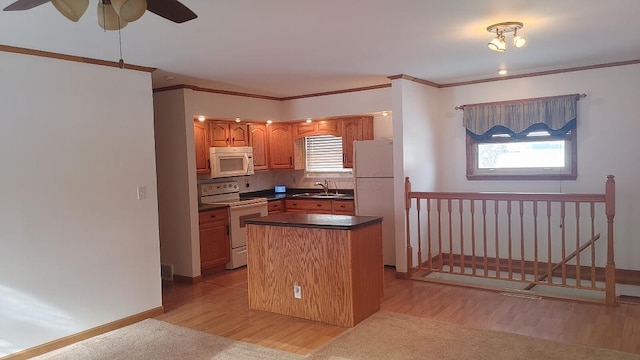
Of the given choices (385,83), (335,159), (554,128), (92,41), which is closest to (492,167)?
(554,128)

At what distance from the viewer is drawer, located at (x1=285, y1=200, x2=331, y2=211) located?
21.8 ft

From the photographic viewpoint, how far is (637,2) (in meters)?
3.02

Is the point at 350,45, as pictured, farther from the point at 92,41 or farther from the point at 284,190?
the point at 284,190

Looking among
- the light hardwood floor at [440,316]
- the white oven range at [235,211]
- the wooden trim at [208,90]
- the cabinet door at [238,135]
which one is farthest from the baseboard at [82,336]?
the cabinet door at [238,135]

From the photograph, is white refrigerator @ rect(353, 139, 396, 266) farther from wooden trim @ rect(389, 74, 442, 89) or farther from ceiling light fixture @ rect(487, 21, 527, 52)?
ceiling light fixture @ rect(487, 21, 527, 52)

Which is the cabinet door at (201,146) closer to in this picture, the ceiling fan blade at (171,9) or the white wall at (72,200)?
the white wall at (72,200)

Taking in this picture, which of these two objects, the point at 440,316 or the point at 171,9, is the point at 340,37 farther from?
the point at 440,316

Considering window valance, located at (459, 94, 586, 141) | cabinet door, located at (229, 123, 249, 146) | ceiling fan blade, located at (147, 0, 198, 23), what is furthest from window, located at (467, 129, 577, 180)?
ceiling fan blade, located at (147, 0, 198, 23)

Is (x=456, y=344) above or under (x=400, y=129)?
under

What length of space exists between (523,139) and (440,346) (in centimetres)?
317

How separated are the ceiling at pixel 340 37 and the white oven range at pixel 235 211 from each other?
1.64 m

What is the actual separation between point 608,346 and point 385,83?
11.8ft

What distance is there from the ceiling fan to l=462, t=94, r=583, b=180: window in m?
4.49

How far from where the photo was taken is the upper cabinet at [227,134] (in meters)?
6.20
